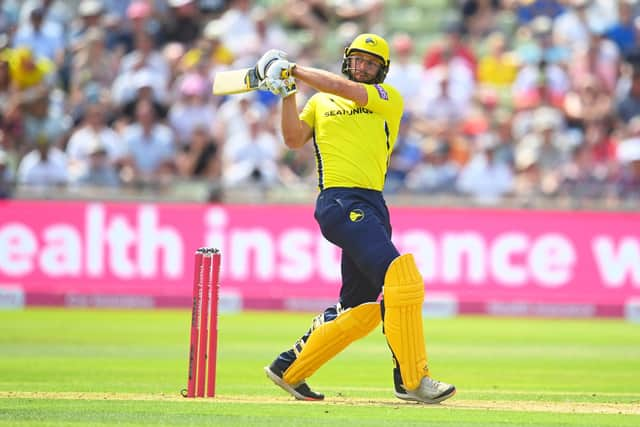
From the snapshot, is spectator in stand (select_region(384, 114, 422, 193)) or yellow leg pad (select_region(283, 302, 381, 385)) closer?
yellow leg pad (select_region(283, 302, 381, 385))

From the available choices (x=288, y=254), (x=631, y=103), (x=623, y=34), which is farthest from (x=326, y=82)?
(x=623, y=34)

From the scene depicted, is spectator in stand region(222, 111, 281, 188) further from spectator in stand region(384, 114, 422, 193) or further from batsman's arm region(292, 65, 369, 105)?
batsman's arm region(292, 65, 369, 105)

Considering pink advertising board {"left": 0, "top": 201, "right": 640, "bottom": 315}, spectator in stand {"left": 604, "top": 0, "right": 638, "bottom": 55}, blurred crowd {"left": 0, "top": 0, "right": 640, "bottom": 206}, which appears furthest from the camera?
spectator in stand {"left": 604, "top": 0, "right": 638, "bottom": 55}

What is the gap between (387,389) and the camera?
9641mm

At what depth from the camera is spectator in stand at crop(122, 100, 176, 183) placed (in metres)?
18.5

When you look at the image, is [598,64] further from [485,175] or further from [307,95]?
[307,95]

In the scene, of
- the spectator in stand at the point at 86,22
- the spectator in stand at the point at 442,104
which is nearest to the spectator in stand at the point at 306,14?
the spectator in stand at the point at 442,104

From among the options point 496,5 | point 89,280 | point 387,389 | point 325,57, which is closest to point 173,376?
point 387,389

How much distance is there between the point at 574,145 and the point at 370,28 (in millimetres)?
4038

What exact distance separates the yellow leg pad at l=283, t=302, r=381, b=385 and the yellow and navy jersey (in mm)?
803

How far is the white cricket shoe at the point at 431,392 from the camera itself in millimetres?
8227

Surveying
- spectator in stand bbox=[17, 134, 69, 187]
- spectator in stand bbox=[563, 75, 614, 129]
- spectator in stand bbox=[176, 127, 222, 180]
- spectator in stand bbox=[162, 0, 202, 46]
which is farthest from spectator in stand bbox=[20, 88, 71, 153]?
spectator in stand bbox=[563, 75, 614, 129]

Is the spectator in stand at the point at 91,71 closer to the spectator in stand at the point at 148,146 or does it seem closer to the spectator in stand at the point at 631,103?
the spectator in stand at the point at 148,146

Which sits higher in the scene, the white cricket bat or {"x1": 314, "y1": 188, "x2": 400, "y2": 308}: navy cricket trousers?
the white cricket bat
